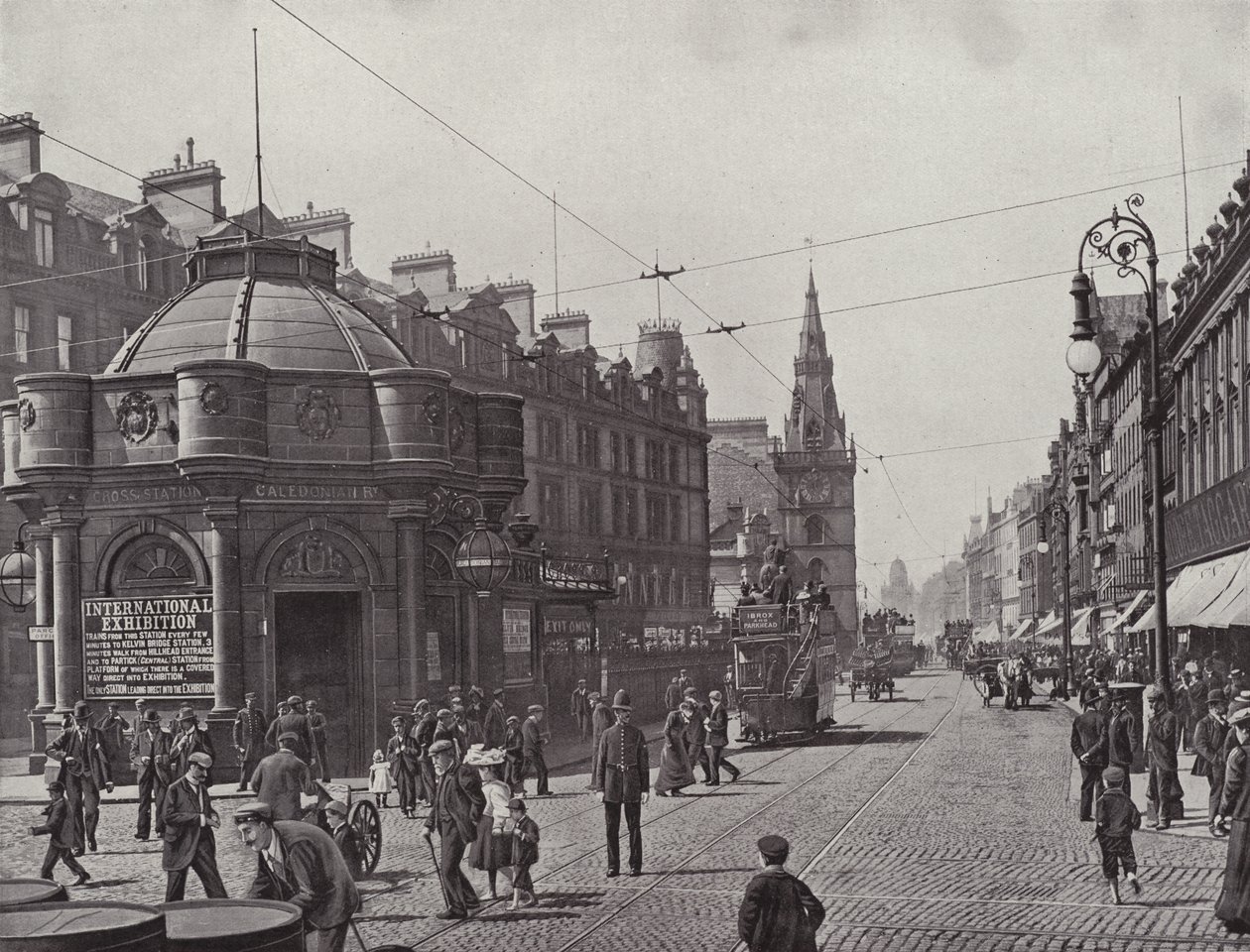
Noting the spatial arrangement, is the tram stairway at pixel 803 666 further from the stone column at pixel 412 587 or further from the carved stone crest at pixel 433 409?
the carved stone crest at pixel 433 409

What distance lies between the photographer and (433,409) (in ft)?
80.3

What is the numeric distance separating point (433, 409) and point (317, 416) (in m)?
2.00

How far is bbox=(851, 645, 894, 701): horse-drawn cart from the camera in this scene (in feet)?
159

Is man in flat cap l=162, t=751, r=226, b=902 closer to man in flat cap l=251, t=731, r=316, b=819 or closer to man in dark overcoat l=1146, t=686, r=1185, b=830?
man in flat cap l=251, t=731, r=316, b=819

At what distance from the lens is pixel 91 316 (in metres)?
40.3

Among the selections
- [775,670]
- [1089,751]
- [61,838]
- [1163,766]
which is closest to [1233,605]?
[775,670]

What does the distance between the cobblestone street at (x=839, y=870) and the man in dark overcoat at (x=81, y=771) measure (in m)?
0.45

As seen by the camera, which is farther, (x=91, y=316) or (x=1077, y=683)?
(x=1077, y=683)

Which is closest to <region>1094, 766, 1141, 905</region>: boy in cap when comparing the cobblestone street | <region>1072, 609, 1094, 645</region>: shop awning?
the cobblestone street

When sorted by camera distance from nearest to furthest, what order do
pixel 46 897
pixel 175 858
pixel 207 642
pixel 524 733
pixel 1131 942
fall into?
1. pixel 46 897
2. pixel 1131 942
3. pixel 175 858
4. pixel 524 733
5. pixel 207 642

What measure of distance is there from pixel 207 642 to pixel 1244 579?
744 inches

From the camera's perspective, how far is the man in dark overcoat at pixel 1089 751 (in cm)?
1609

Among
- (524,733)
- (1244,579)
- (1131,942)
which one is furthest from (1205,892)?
(1244,579)

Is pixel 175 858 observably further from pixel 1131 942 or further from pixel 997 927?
pixel 1131 942
